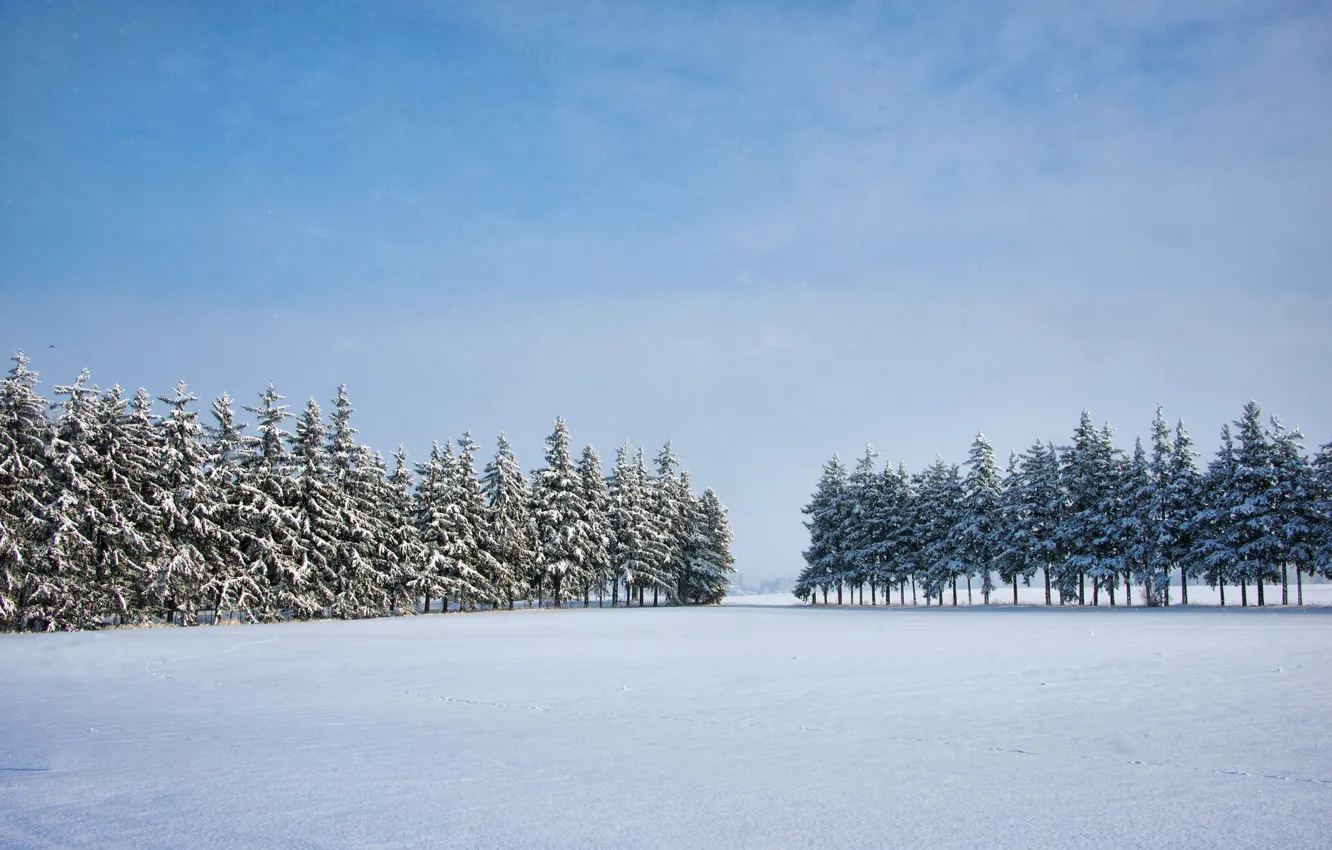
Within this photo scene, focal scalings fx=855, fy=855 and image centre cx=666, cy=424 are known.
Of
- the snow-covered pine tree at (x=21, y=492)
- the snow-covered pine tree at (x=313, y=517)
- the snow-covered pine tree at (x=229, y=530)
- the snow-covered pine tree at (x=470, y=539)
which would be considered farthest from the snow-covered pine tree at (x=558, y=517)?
the snow-covered pine tree at (x=21, y=492)

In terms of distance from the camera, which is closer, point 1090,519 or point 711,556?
point 1090,519

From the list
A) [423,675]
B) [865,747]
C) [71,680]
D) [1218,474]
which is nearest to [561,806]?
[865,747]

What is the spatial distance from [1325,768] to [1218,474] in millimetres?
56162

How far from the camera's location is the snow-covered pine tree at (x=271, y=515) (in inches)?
1800

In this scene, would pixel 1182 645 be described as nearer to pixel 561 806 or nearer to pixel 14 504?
pixel 561 806

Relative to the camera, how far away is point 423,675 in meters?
15.4

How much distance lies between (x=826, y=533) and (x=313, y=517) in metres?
44.6

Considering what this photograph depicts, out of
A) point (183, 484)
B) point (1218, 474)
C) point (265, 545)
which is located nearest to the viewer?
point (183, 484)

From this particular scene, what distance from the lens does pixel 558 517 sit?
66.4 m

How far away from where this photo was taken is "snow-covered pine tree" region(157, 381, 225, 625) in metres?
41.2

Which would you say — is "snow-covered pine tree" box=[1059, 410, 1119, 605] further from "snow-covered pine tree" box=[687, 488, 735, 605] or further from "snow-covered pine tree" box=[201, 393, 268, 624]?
"snow-covered pine tree" box=[201, 393, 268, 624]

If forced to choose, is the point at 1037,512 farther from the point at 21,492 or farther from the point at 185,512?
the point at 21,492

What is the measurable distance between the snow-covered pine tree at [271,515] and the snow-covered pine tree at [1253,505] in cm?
5515

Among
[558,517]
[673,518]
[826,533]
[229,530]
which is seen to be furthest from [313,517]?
[826,533]
